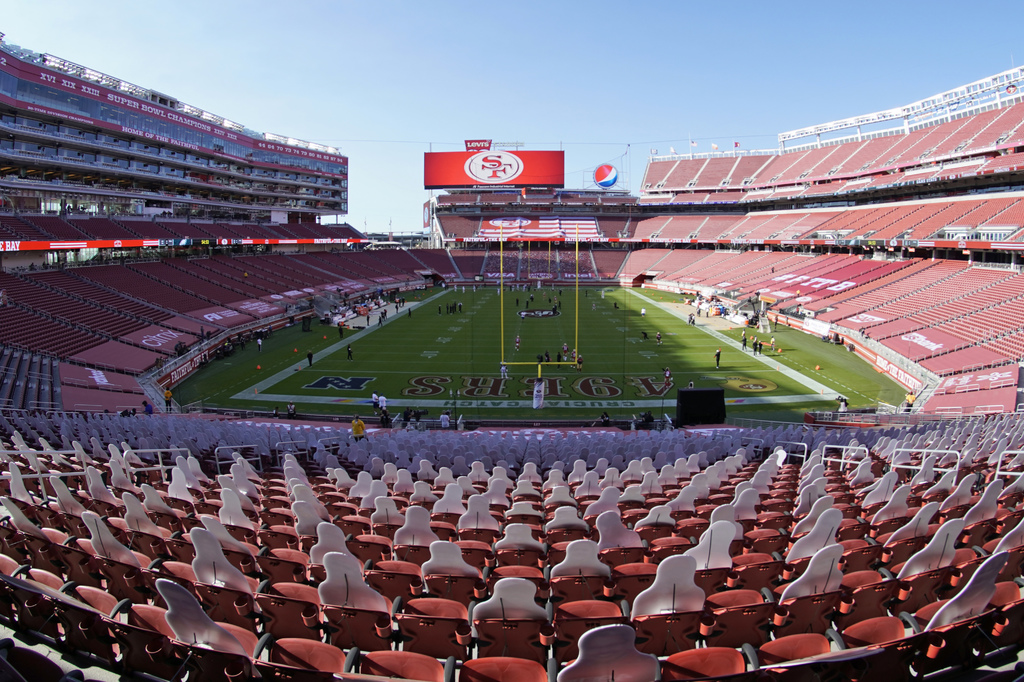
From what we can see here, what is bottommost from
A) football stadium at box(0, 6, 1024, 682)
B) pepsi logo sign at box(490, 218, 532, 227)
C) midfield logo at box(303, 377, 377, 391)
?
midfield logo at box(303, 377, 377, 391)

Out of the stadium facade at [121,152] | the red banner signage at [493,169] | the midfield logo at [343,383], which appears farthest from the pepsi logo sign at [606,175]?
the midfield logo at [343,383]

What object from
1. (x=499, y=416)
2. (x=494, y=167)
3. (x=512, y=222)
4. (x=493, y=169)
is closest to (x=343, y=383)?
(x=499, y=416)

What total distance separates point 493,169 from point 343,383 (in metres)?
60.4

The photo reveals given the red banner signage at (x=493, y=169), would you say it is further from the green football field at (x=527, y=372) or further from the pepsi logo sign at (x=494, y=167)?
the green football field at (x=527, y=372)

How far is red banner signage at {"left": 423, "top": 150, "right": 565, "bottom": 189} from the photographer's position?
Answer: 81625mm

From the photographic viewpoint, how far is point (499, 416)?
23.5 metres

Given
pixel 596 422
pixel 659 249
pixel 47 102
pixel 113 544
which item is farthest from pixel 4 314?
pixel 659 249

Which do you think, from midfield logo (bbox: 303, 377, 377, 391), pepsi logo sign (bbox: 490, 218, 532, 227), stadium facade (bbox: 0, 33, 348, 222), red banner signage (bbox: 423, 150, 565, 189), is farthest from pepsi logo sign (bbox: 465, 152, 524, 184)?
midfield logo (bbox: 303, 377, 377, 391)

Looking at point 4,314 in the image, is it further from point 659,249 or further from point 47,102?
point 659,249

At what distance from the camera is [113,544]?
5320 millimetres

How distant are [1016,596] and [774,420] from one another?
1835 centimetres

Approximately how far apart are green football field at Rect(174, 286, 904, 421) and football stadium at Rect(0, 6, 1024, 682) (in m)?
0.29

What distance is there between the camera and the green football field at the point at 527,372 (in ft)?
81.7

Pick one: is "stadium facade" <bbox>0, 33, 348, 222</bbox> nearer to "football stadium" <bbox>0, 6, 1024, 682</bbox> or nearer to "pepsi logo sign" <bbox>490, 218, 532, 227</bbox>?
"football stadium" <bbox>0, 6, 1024, 682</bbox>
